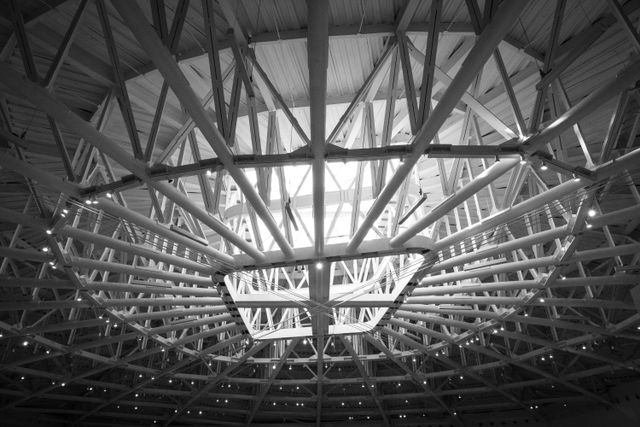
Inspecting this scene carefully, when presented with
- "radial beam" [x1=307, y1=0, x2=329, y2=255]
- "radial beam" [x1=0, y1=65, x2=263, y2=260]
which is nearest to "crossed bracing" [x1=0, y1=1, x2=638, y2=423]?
"radial beam" [x1=0, y1=65, x2=263, y2=260]

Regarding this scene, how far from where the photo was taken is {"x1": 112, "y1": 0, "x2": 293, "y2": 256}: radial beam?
812cm

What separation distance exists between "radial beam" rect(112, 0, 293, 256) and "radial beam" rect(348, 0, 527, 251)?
15.1 feet

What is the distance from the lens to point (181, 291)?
857 inches

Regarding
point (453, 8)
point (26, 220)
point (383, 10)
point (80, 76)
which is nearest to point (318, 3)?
point (383, 10)

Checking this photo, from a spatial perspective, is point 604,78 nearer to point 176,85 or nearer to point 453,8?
point 453,8

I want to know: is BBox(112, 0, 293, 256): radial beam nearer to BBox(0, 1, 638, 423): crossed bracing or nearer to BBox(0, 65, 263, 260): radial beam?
BBox(0, 1, 638, 423): crossed bracing

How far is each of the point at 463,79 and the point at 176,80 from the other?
20.6 ft

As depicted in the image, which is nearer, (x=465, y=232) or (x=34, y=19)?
(x=34, y=19)

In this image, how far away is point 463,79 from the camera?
31.2ft

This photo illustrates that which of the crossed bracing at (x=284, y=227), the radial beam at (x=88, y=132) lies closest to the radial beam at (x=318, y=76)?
the crossed bracing at (x=284, y=227)

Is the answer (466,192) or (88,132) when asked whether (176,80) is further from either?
(466,192)

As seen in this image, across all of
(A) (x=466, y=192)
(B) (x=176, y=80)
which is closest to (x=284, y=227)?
(A) (x=466, y=192)

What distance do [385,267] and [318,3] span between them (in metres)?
16.7

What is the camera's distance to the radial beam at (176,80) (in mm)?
8125
